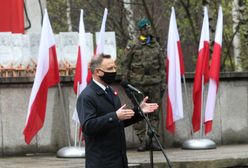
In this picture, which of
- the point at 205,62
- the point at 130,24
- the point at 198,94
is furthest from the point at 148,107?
the point at 130,24

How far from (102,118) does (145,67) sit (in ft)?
19.1

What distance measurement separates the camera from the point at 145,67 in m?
12.7

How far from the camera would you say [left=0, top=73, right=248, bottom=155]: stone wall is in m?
12.8

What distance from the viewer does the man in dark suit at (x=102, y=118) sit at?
7.02 metres

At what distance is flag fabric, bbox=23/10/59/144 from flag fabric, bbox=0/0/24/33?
8.81 ft

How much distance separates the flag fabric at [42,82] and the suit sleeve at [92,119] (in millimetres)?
5176

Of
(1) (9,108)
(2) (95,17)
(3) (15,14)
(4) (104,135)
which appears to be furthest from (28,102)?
(2) (95,17)

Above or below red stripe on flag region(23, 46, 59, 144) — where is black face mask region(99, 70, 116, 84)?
above

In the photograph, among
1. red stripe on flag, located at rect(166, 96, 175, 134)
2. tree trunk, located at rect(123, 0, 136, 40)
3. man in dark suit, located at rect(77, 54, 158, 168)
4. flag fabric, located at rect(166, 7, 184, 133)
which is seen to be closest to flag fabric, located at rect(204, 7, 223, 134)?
flag fabric, located at rect(166, 7, 184, 133)

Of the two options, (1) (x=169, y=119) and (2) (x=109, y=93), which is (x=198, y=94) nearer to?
(1) (x=169, y=119)

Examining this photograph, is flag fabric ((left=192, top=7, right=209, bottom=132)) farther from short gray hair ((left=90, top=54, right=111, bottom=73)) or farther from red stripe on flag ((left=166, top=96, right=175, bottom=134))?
short gray hair ((left=90, top=54, right=111, bottom=73))

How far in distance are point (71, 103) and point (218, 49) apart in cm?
289

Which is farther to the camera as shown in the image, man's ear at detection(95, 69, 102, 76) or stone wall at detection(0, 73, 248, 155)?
stone wall at detection(0, 73, 248, 155)

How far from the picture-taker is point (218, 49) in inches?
535
